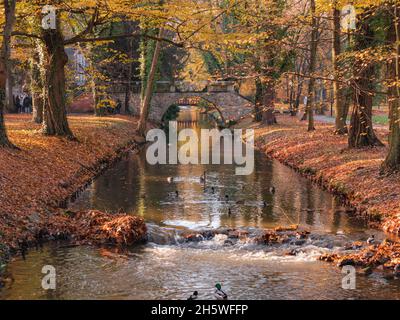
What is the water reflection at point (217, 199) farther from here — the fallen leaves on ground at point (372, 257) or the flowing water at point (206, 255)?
the fallen leaves on ground at point (372, 257)

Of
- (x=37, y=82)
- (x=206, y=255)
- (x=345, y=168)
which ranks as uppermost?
(x=37, y=82)

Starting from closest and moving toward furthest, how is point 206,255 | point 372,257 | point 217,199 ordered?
point 372,257
point 206,255
point 217,199

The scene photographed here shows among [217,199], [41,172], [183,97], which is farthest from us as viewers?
[183,97]

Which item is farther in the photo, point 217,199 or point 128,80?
point 128,80

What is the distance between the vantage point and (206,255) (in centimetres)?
1439

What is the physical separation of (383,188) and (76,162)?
13.0 meters

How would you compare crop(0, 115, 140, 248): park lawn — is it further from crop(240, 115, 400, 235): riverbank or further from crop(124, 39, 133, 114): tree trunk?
crop(124, 39, 133, 114): tree trunk

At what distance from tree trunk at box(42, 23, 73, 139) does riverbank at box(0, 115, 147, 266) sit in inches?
30.7

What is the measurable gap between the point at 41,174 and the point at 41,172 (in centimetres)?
22

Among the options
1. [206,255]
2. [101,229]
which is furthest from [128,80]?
[206,255]

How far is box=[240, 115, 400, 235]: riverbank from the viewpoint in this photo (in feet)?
58.7

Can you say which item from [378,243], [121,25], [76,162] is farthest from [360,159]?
[121,25]

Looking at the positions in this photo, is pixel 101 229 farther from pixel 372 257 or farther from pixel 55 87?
pixel 55 87

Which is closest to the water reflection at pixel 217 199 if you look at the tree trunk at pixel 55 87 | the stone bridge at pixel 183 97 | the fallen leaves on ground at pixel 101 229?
the fallen leaves on ground at pixel 101 229
